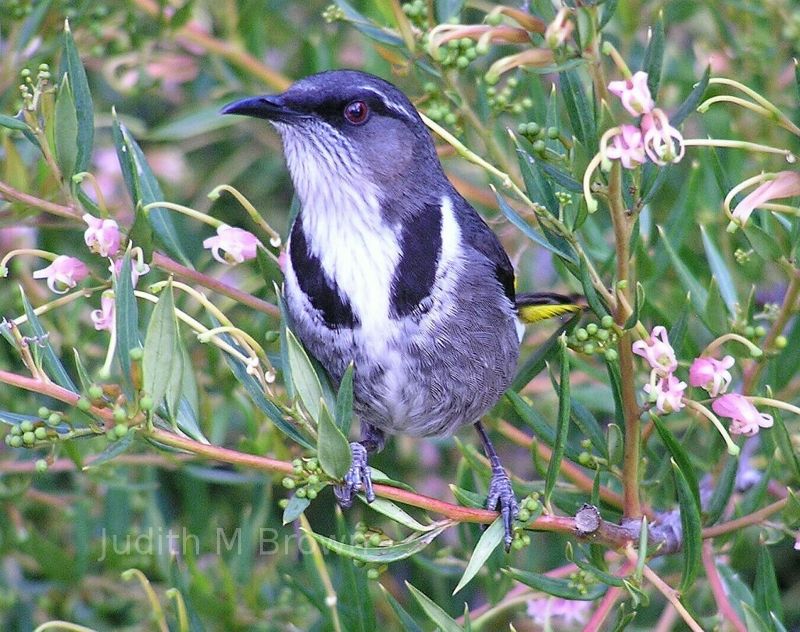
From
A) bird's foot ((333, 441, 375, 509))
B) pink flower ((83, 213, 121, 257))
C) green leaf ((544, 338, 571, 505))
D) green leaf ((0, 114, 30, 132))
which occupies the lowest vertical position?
bird's foot ((333, 441, 375, 509))

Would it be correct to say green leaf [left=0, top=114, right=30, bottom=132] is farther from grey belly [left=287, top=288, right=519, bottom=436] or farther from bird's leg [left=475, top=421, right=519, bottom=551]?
bird's leg [left=475, top=421, right=519, bottom=551]

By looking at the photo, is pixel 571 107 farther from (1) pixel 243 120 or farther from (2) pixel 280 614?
(1) pixel 243 120

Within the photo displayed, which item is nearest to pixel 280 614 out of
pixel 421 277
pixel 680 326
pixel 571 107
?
pixel 421 277

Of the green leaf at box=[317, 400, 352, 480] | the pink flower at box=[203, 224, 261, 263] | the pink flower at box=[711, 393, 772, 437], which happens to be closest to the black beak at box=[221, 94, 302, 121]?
the pink flower at box=[203, 224, 261, 263]

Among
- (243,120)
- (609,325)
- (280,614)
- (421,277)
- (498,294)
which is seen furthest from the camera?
(243,120)

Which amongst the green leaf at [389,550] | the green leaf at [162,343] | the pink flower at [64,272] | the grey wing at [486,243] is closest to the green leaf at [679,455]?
the green leaf at [389,550]

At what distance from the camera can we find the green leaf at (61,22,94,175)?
8.55 ft

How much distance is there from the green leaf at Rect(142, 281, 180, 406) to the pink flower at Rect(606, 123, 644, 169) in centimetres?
87

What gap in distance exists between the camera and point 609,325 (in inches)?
91.6

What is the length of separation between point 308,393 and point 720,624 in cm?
119

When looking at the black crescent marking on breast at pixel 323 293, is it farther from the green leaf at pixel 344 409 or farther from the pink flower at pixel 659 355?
the pink flower at pixel 659 355

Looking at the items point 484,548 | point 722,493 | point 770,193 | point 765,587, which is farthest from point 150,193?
point 765,587

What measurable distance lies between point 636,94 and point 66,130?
1259 mm

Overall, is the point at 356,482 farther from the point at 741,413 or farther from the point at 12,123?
the point at 12,123
